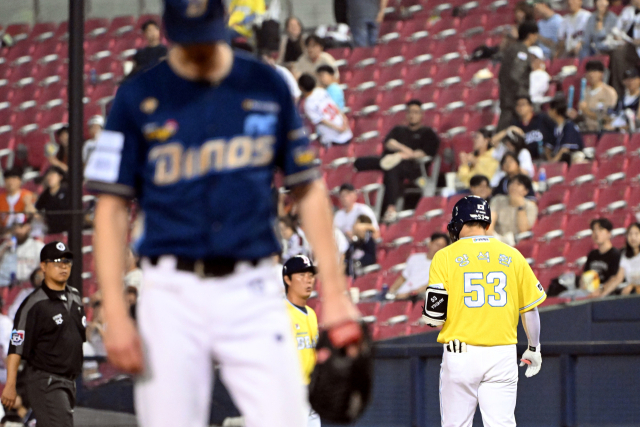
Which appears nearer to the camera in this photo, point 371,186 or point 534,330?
point 534,330

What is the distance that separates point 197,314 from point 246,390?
0.78 ft

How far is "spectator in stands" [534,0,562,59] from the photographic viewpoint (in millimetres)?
15461

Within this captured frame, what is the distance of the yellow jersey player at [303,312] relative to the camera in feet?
21.7

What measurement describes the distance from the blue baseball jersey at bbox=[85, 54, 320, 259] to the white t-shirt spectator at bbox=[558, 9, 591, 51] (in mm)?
12806

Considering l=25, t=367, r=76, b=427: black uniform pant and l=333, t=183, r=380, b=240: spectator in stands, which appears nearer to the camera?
l=25, t=367, r=76, b=427: black uniform pant

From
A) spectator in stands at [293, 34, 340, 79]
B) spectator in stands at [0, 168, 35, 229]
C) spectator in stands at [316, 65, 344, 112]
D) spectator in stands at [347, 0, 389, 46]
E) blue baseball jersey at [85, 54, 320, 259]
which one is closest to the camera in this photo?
blue baseball jersey at [85, 54, 320, 259]

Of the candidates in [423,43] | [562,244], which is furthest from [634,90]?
[423,43]

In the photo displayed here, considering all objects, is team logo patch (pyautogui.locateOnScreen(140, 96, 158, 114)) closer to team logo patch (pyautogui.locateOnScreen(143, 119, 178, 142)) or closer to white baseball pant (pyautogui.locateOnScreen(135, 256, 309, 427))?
team logo patch (pyautogui.locateOnScreen(143, 119, 178, 142))

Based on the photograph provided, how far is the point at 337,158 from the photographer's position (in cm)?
1502

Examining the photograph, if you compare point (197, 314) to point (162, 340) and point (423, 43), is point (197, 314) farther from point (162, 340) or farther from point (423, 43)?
point (423, 43)

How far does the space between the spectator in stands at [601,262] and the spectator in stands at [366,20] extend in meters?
7.23

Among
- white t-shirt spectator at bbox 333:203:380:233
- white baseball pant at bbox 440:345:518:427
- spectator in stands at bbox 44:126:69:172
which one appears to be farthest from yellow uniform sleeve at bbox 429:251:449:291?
spectator in stands at bbox 44:126:69:172

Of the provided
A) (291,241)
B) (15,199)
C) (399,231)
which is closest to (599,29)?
(399,231)

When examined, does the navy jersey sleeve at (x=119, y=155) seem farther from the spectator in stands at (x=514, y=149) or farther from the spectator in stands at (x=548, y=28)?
the spectator in stands at (x=548, y=28)
